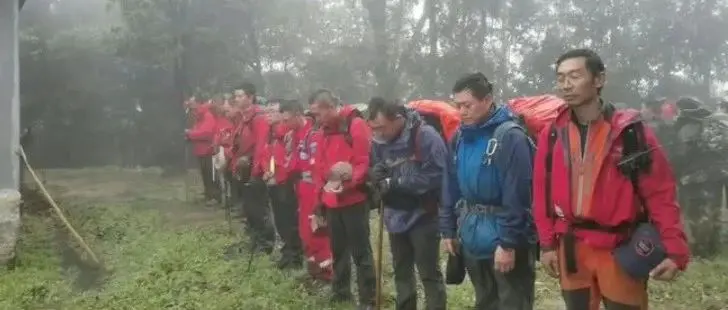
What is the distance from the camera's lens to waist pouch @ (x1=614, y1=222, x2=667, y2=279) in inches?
118

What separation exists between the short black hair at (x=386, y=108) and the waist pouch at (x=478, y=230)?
3.30 ft

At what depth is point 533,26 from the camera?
65.2 feet

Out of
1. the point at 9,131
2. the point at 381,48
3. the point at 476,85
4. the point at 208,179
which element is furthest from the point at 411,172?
the point at 381,48

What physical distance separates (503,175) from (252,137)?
501 cm

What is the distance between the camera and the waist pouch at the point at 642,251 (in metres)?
3.00

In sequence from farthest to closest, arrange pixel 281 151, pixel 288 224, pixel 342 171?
pixel 288 224 → pixel 281 151 → pixel 342 171

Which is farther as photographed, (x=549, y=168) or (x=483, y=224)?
(x=483, y=224)

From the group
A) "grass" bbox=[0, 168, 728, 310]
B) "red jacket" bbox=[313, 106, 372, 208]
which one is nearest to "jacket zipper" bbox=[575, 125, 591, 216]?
"red jacket" bbox=[313, 106, 372, 208]

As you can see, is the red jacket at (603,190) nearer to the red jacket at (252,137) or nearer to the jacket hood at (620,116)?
the jacket hood at (620,116)

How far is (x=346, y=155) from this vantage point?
5.65 m

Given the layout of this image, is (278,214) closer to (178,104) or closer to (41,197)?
(41,197)

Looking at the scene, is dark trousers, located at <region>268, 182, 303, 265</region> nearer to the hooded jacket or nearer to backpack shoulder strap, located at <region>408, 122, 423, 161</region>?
the hooded jacket

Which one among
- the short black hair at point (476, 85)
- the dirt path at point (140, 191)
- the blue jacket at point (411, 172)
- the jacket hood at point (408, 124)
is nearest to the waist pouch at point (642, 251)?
the short black hair at point (476, 85)

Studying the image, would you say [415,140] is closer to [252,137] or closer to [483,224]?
[483,224]
